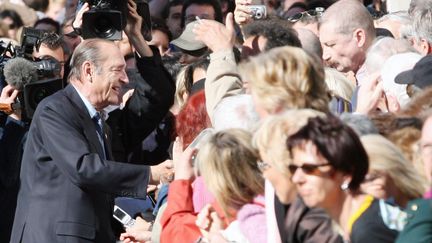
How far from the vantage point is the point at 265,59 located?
18.1ft

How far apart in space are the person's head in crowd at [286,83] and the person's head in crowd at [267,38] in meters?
1.21

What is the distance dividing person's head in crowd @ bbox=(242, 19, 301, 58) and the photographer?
265 centimetres

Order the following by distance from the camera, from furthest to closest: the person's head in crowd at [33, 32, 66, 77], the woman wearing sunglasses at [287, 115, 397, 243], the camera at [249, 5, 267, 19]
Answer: the person's head in crowd at [33, 32, 66, 77], the camera at [249, 5, 267, 19], the woman wearing sunglasses at [287, 115, 397, 243]

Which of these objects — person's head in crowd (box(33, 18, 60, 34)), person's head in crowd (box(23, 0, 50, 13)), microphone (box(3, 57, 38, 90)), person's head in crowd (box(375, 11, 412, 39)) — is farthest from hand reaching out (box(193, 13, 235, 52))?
person's head in crowd (box(23, 0, 50, 13))

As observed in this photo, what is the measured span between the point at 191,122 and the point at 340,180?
7.09ft

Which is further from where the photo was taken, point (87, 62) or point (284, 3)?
point (284, 3)

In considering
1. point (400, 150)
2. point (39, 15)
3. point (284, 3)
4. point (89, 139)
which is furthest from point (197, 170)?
point (39, 15)

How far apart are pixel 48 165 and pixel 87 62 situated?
2.31 ft

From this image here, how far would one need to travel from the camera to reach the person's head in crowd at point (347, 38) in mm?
8102

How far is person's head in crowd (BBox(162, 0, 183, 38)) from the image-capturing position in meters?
12.2

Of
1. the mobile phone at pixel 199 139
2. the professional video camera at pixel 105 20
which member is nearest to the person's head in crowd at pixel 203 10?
the professional video camera at pixel 105 20

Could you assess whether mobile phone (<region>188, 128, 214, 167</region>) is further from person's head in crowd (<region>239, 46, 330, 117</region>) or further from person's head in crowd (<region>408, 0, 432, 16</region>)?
person's head in crowd (<region>408, 0, 432, 16</region>)

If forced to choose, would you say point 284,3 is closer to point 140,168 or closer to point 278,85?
point 140,168

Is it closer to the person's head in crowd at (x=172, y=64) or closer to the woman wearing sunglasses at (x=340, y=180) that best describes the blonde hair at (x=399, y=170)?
the woman wearing sunglasses at (x=340, y=180)
